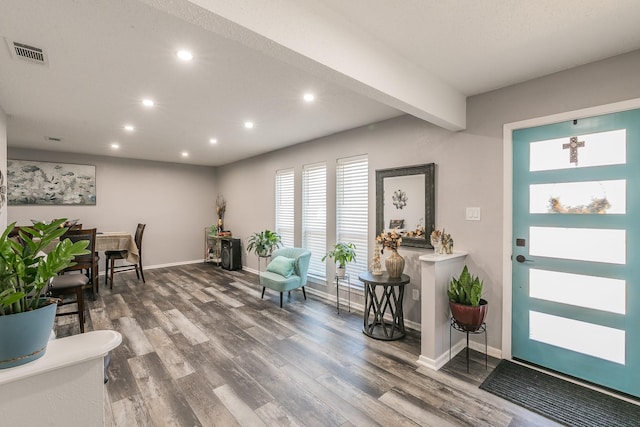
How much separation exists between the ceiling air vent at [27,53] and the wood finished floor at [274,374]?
2477mm

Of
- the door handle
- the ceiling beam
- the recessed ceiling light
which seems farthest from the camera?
the door handle

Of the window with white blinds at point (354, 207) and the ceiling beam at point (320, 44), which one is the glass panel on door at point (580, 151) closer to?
the ceiling beam at point (320, 44)

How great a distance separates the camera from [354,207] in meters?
3.97

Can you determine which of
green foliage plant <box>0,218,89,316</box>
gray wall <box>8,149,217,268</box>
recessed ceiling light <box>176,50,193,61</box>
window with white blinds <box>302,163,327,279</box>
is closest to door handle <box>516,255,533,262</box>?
window with white blinds <box>302,163,327,279</box>

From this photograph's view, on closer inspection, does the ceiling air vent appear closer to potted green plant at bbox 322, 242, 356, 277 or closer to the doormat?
potted green plant at bbox 322, 242, 356, 277

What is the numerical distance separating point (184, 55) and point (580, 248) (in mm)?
3366

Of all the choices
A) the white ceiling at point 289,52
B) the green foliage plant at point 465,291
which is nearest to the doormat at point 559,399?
the green foliage plant at point 465,291

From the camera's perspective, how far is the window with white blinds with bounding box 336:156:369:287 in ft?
12.6

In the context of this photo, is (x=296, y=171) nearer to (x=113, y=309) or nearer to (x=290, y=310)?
(x=290, y=310)

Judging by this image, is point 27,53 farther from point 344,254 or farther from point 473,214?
point 473,214

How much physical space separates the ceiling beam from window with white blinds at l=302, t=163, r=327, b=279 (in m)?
→ 2.21

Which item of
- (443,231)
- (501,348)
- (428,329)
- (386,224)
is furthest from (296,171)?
(501,348)

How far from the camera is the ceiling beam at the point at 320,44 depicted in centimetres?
127

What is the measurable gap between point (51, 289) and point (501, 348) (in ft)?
14.6
